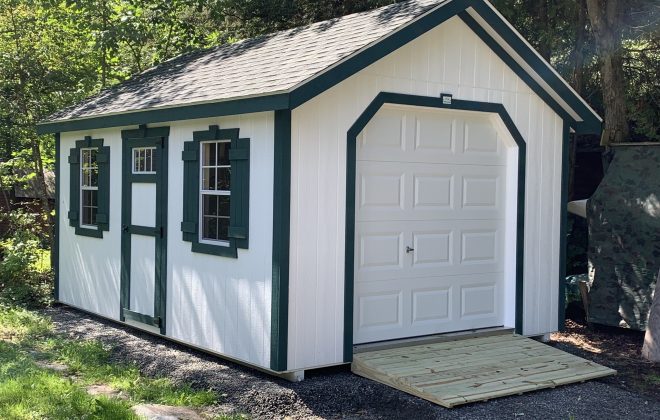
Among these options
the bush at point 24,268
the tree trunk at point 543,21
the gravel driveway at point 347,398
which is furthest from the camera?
the tree trunk at point 543,21

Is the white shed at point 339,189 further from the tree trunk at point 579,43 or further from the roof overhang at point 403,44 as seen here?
the tree trunk at point 579,43

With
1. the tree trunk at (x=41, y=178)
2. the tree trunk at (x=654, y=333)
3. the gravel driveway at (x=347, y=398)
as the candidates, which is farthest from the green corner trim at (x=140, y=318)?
the tree trunk at (x=654, y=333)

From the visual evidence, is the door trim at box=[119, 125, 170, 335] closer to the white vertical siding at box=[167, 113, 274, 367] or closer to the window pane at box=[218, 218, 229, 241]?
the white vertical siding at box=[167, 113, 274, 367]

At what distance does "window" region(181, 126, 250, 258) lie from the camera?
7591 mm

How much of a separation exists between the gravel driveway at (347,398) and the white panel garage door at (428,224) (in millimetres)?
993

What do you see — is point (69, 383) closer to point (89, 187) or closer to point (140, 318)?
point (140, 318)

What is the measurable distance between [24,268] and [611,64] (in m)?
8.97

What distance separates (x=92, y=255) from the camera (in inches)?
410

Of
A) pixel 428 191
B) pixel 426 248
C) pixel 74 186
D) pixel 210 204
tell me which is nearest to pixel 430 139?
pixel 428 191

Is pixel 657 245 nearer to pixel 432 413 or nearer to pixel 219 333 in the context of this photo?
pixel 432 413

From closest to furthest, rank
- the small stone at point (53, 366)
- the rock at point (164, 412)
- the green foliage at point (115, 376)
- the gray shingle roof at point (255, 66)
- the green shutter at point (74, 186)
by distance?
1. the rock at point (164, 412)
2. the green foliage at point (115, 376)
3. the gray shingle roof at point (255, 66)
4. the small stone at point (53, 366)
5. the green shutter at point (74, 186)

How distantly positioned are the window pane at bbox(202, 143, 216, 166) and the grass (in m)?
2.14

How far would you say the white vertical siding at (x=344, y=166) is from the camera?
7258mm

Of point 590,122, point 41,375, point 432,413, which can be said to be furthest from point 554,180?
point 41,375
